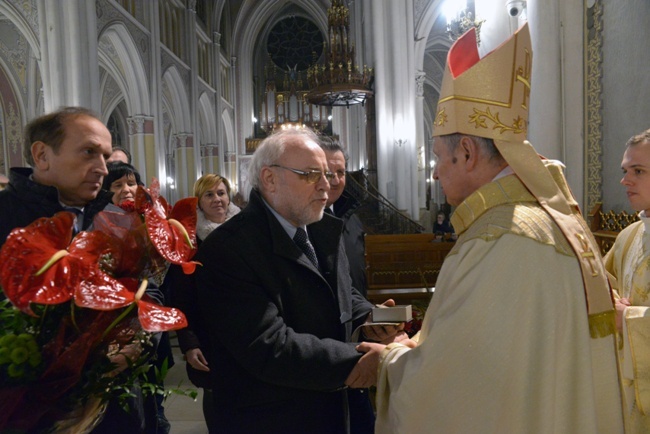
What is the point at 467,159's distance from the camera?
1.33m

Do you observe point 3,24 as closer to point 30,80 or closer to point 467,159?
point 30,80

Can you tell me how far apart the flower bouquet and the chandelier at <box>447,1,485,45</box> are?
2040 millimetres

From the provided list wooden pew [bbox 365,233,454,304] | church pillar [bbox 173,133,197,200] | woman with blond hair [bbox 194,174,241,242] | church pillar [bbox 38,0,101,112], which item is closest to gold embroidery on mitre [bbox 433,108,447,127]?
woman with blond hair [bbox 194,174,241,242]

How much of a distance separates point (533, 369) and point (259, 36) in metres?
28.4

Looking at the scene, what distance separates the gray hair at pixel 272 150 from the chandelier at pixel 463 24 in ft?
4.10

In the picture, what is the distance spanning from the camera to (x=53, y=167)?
1472 millimetres

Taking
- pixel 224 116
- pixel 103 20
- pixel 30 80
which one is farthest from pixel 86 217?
pixel 224 116

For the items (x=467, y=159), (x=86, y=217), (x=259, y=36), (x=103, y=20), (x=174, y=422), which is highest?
(x=259, y=36)

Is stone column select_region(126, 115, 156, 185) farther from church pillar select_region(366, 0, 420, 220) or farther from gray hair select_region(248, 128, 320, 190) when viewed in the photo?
gray hair select_region(248, 128, 320, 190)

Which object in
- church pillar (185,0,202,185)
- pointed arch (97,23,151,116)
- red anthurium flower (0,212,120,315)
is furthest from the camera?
church pillar (185,0,202,185)

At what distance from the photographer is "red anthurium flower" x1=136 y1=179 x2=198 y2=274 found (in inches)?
36.4

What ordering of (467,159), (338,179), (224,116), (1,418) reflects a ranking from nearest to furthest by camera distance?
1. (1,418)
2. (467,159)
3. (338,179)
4. (224,116)

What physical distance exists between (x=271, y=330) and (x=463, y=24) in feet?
24.5

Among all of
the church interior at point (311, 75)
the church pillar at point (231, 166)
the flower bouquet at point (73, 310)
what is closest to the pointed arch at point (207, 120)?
the church interior at point (311, 75)
